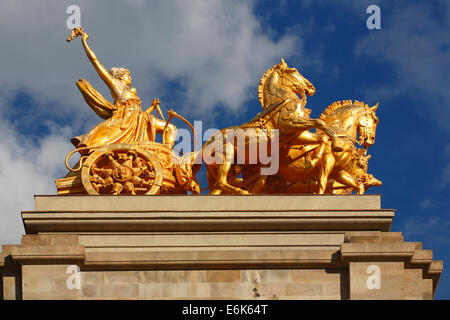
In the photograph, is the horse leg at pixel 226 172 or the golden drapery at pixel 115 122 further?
the golden drapery at pixel 115 122

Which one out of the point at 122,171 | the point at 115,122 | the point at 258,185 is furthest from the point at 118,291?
the point at 115,122

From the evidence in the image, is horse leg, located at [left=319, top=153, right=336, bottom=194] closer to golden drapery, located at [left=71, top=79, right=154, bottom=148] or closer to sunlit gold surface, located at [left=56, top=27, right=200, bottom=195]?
sunlit gold surface, located at [left=56, top=27, right=200, bottom=195]

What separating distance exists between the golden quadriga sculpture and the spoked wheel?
0.02 meters

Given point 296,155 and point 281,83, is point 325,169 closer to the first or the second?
point 296,155

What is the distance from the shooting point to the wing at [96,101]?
28.8 metres

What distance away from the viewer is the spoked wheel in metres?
26.8

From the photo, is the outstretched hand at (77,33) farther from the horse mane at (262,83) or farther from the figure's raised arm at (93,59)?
the horse mane at (262,83)

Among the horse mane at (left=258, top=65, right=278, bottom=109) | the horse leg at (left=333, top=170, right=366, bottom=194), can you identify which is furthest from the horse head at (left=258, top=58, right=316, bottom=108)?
the horse leg at (left=333, top=170, right=366, bottom=194)

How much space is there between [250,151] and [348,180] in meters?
2.04

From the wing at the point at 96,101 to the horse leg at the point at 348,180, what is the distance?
4856 mm

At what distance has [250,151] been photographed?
27.3 meters

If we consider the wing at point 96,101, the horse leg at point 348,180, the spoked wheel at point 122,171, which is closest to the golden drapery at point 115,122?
the wing at point 96,101
